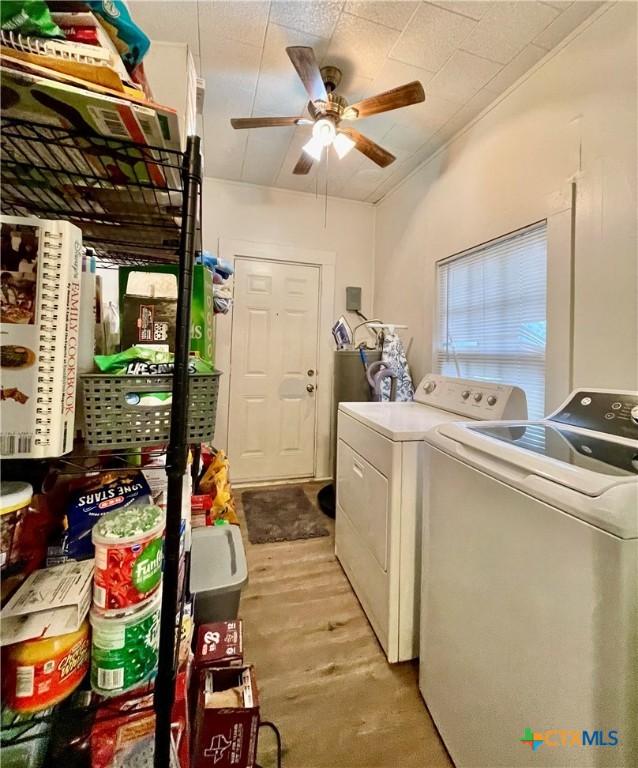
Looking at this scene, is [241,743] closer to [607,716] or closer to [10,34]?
[607,716]

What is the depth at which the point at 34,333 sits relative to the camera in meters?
0.50

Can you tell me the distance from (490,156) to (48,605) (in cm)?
258

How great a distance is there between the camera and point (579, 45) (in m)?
1.46

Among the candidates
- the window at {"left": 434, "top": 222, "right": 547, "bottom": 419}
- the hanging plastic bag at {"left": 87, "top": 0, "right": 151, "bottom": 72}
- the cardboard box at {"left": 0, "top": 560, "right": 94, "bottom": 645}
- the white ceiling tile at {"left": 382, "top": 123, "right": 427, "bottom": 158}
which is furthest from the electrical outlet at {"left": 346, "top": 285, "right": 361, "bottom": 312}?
the cardboard box at {"left": 0, "top": 560, "right": 94, "bottom": 645}

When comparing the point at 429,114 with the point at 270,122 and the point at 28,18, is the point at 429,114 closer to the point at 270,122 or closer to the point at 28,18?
the point at 270,122

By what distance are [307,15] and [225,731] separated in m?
2.56

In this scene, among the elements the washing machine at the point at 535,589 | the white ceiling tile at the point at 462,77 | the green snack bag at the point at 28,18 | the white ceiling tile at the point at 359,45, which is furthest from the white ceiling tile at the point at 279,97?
the washing machine at the point at 535,589

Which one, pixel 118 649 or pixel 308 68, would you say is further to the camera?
pixel 308 68

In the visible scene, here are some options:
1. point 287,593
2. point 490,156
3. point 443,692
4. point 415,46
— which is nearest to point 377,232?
point 490,156

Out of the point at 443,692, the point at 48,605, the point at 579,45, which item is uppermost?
the point at 579,45

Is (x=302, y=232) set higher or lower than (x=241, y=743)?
higher

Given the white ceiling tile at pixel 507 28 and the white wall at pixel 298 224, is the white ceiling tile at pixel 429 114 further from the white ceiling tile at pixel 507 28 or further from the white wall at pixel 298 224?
the white wall at pixel 298 224

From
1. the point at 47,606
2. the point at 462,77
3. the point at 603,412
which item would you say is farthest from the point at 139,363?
the point at 462,77

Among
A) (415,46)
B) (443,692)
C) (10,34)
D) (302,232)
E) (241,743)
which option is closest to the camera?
(10,34)
